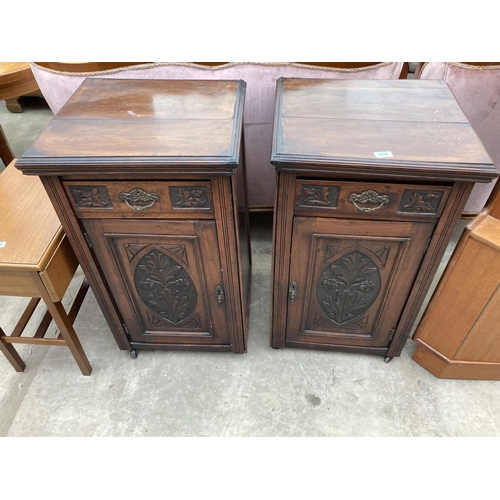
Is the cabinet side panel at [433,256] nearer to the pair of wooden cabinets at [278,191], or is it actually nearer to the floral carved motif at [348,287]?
the pair of wooden cabinets at [278,191]

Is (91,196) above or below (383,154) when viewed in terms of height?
below

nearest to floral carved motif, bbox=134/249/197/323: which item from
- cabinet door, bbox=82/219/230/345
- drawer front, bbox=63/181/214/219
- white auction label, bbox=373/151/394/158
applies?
cabinet door, bbox=82/219/230/345

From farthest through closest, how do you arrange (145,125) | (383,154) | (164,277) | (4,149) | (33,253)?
(4,149)
(164,277)
(33,253)
(145,125)
(383,154)

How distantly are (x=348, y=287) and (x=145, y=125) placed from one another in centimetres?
82

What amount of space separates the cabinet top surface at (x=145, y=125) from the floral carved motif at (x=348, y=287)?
521mm

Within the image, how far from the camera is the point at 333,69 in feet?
5.06

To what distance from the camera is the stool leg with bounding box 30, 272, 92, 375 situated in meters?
1.22

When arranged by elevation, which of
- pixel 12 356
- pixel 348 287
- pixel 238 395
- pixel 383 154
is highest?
pixel 383 154

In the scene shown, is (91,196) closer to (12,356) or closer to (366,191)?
(366,191)

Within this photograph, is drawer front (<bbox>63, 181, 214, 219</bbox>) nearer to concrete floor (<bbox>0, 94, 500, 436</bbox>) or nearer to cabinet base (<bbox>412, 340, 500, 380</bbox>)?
concrete floor (<bbox>0, 94, 500, 436</bbox>)

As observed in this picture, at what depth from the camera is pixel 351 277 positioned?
4.18 feet

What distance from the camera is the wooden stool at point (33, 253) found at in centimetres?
117

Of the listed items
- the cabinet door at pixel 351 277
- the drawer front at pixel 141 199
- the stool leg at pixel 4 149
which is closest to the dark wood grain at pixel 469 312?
the cabinet door at pixel 351 277

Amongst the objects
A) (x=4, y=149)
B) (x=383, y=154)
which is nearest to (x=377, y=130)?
(x=383, y=154)
